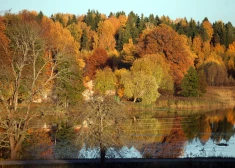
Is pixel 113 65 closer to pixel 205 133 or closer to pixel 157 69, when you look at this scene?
pixel 157 69

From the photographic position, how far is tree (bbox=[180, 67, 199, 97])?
186 feet

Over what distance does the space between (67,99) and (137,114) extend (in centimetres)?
753

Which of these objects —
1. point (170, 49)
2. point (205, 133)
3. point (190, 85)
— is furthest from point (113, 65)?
point (205, 133)

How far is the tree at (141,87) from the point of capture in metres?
51.3

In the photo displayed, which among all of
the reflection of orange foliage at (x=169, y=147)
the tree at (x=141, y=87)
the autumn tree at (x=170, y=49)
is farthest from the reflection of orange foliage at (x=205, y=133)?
the autumn tree at (x=170, y=49)

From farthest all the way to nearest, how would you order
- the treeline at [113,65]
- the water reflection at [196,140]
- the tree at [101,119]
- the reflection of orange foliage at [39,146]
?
1. the treeline at [113,65]
2. the water reflection at [196,140]
3. the reflection of orange foliage at [39,146]
4. the tree at [101,119]

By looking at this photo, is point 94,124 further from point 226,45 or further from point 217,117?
point 226,45

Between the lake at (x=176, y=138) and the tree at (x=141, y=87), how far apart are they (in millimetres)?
8823

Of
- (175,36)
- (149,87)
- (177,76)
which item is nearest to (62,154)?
(149,87)

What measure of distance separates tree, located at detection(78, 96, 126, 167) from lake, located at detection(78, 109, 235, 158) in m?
1.92

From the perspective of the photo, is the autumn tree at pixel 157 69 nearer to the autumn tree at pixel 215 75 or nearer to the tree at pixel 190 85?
the tree at pixel 190 85

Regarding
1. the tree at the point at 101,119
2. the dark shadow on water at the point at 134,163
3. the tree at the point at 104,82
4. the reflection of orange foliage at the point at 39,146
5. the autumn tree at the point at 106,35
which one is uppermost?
the autumn tree at the point at 106,35

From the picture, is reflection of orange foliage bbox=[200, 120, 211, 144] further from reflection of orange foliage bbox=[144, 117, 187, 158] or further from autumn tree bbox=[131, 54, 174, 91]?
autumn tree bbox=[131, 54, 174, 91]

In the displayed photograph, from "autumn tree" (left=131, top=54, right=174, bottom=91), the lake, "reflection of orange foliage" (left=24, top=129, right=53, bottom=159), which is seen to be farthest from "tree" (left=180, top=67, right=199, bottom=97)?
"reflection of orange foliage" (left=24, top=129, right=53, bottom=159)
